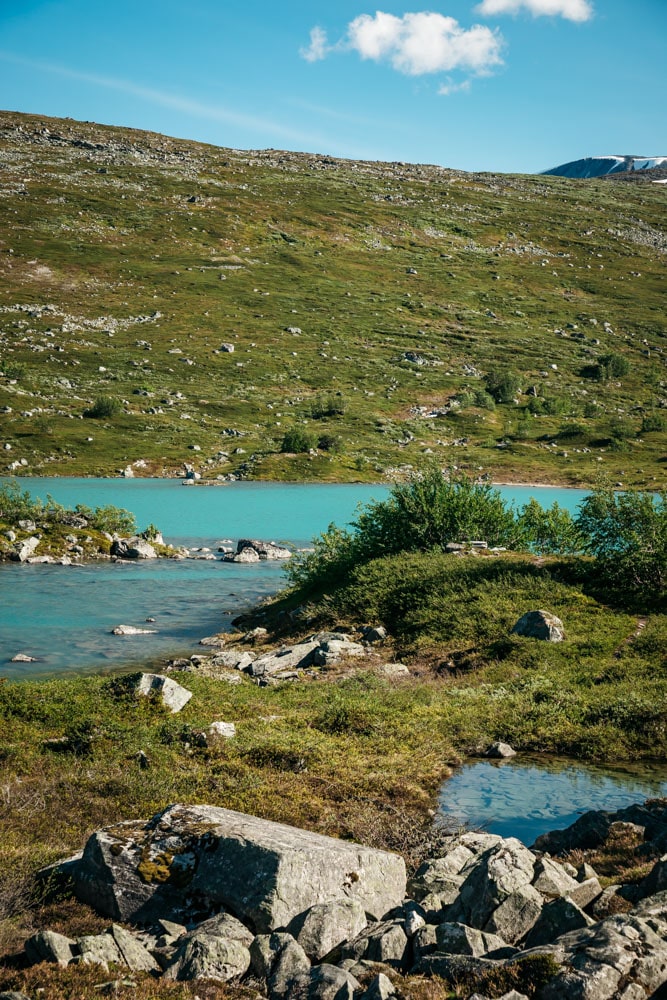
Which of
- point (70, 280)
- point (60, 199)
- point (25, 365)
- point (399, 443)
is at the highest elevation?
point (60, 199)

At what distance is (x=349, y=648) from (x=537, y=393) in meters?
121

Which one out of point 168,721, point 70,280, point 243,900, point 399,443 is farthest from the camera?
point 70,280

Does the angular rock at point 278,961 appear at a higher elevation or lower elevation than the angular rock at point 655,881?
lower

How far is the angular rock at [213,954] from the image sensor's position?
8.49 m

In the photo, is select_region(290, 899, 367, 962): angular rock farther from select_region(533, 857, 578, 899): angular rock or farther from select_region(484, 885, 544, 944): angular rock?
select_region(533, 857, 578, 899): angular rock

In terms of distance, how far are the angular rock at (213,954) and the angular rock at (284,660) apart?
1458 cm

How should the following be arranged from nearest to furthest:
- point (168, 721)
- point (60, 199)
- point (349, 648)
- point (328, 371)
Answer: point (168, 721)
point (349, 648)
point (328, 371)
point (60, 199)

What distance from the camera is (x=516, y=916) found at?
31.1 ft

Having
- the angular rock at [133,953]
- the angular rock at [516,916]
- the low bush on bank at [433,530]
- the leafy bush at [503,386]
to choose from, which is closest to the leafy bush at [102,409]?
the leafy bush at [503,386]

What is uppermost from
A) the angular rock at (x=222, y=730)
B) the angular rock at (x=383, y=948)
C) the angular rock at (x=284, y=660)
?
the angular rock at (x=383, y=948)

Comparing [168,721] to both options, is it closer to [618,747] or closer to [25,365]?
[618,747]

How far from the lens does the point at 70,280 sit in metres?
151

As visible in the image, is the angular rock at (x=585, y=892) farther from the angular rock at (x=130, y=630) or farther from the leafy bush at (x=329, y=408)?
the leafy bush at (x=329, y=408)

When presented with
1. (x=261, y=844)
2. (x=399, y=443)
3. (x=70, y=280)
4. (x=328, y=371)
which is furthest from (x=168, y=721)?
(x=70, y=280)
